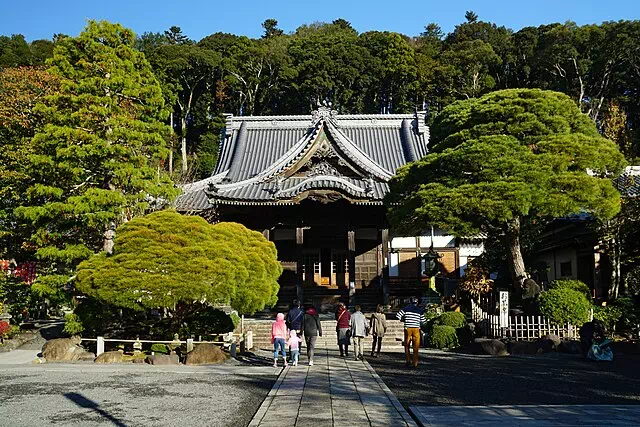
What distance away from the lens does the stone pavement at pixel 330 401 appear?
24.7ft

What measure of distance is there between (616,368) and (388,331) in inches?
364

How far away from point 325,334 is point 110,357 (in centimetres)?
820

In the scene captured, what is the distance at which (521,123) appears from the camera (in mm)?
16547

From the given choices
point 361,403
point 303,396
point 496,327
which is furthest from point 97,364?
point 496,327

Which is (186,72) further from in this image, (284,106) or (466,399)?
(466,399)

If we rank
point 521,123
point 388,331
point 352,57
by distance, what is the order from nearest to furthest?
1. point 521,123
2. point 388,331
3. point 352,57

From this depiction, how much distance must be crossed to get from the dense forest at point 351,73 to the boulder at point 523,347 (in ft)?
105

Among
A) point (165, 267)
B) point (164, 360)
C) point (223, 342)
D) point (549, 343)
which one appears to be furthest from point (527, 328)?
point (165, 267)

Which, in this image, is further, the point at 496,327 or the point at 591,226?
the point at 591,226

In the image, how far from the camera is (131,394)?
1000 centimetres

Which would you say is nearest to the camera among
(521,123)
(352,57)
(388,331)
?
(521,123)

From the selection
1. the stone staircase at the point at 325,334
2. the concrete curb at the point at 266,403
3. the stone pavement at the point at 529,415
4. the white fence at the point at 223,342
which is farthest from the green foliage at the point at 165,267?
the stone pavement at the point at 529,415

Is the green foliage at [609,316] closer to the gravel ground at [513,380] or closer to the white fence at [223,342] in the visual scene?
the gravel ground at [513,380]

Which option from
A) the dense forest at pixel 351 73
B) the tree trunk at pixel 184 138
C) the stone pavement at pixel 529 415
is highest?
the dense forest at pixel 351 73
